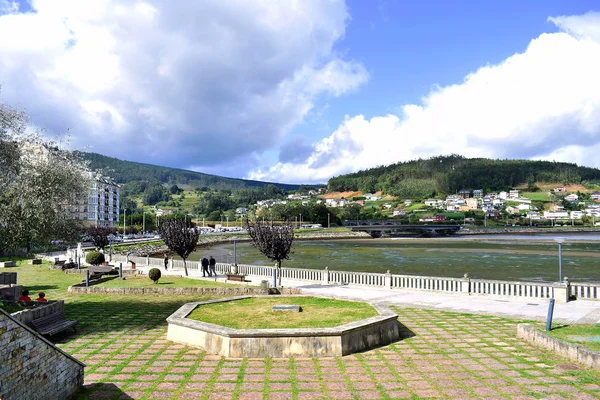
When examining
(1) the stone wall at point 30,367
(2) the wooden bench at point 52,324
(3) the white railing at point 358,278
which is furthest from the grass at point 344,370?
(3) the white railing at point 358,278

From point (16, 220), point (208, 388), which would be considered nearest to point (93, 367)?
point (208, 388)

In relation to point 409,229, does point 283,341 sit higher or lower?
higher

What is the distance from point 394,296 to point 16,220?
15274 mm

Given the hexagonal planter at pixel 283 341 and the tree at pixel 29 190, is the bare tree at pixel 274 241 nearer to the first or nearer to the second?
the tree at pixel 29 190

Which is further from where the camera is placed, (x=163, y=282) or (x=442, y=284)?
(x=163, y=282)

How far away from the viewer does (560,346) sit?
31.2 feet

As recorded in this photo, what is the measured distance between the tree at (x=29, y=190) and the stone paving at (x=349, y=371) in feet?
23.8

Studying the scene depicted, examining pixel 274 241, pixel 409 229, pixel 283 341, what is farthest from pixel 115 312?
pixel 409 229

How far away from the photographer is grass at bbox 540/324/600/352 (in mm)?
9484

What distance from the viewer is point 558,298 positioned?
1639 cm

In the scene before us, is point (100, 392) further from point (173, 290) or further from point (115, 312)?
point (173, 290)

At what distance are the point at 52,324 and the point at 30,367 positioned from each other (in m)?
5.54

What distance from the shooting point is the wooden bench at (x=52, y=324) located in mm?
10375

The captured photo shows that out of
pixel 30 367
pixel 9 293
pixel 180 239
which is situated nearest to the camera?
pixel 30 367
